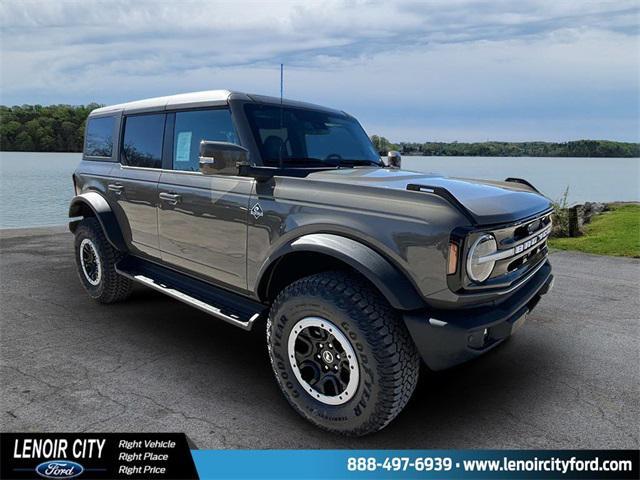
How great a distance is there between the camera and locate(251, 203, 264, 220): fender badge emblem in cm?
310

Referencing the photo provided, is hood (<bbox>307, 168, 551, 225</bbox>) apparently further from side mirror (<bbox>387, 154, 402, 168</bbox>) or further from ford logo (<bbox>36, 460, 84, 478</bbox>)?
ford logo (<bbox>36, 460, 84, 478</bbox>)

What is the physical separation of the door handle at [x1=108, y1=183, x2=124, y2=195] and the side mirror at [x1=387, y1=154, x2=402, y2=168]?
266 cm

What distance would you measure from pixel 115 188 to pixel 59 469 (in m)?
2.95

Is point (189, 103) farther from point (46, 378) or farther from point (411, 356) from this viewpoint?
point (411, 356)

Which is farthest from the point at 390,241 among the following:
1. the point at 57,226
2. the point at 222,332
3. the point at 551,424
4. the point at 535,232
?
the point at 57,226

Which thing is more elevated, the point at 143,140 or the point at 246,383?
the point at 143,140

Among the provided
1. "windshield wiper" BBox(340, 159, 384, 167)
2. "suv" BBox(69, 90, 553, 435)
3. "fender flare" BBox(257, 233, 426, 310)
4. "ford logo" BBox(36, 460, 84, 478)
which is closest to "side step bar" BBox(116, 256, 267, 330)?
"suv" BBox(69, 90, 553, 435)

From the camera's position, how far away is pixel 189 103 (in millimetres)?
3934

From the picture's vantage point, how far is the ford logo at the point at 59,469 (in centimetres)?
242

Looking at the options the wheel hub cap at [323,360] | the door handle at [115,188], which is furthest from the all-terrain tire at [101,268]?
the wheel hub cap at [323,360]

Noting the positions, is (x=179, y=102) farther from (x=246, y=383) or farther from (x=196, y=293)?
(x=246, y=383)

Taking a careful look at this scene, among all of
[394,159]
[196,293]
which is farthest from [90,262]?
[394,159]

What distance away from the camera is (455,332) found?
2.39m

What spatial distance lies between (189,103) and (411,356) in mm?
2783
